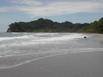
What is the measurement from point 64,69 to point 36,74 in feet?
4.15

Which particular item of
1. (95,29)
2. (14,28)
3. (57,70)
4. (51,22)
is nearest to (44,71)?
(57,70)

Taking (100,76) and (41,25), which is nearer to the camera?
(100,76)

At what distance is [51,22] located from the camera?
6683 inches

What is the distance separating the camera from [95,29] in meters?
94.4

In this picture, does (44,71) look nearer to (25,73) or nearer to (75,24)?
(25,73)

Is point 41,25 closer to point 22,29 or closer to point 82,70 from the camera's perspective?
point 22,29

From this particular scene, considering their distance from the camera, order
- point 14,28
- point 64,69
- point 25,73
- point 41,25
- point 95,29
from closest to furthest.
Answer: point 25,73, point 64,69, point 95,29, point 14,28, point 41,25

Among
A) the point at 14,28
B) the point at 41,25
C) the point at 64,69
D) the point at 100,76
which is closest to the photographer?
the point at 100,76

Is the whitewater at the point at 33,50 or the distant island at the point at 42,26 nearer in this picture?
the whitewater at the point at 33,50

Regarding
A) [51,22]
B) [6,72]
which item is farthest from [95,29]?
[6,72]

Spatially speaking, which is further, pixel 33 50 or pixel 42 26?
pixel 42 26

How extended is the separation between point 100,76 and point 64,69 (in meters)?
1.65

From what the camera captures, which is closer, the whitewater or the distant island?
the whitewater

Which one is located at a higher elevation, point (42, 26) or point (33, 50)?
point (33, 50)
